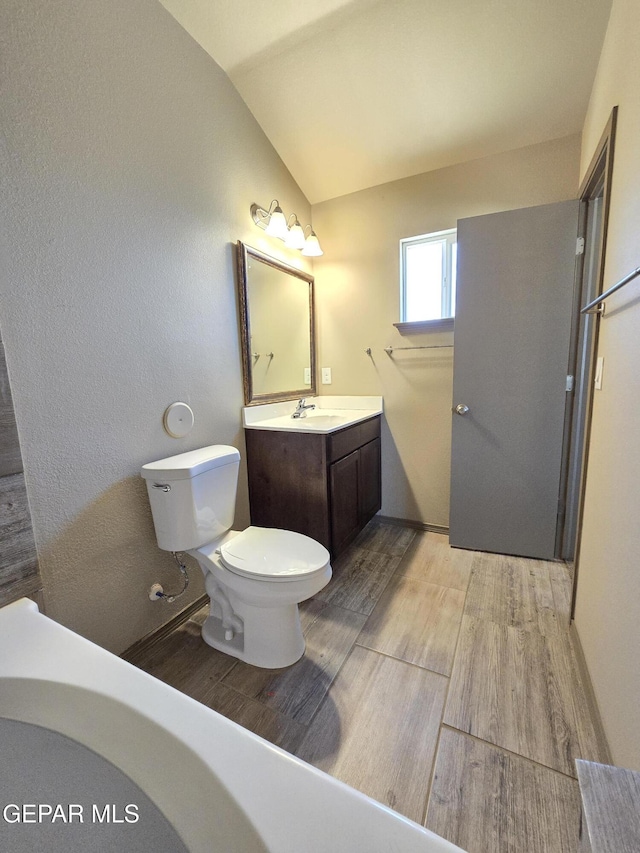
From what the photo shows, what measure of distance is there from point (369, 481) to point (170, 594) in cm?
133

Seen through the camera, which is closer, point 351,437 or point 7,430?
point 7,430

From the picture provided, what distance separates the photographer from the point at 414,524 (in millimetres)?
2494

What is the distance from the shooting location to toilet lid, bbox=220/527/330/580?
4.12ft

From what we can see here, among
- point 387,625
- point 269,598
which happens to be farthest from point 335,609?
point 269,598

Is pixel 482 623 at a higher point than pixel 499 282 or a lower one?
lower

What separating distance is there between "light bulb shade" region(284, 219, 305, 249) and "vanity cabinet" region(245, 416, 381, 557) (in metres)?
1.22

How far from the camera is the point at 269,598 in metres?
1.27

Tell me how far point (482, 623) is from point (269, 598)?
3.27 feet

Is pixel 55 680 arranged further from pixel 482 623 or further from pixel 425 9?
pixel 425 9

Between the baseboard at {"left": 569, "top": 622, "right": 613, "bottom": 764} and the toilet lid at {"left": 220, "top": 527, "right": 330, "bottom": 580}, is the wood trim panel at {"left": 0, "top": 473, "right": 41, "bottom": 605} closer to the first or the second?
the toilet lid at {"left": 220, "top": 527, "right": 330, "bottom": 580}

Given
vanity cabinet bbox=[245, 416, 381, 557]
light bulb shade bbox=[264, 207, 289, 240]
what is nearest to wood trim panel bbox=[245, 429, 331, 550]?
vanity cabinet bbox=[245, 416, 381, 557]

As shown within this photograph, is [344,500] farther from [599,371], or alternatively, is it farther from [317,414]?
[599,371]
